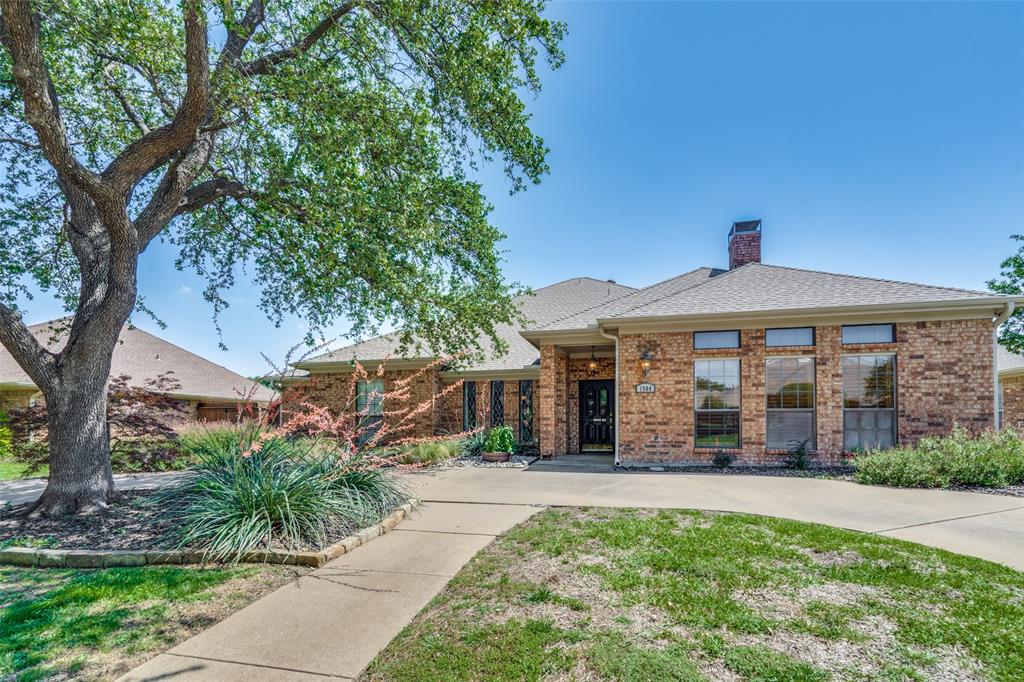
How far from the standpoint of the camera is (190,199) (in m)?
7.66

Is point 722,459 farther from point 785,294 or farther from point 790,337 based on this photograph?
point 785,294

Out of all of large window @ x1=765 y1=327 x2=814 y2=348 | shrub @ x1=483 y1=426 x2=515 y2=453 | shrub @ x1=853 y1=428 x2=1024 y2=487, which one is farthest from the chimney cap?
shrub @ x1=483 y1=426 x2=515 y2=453

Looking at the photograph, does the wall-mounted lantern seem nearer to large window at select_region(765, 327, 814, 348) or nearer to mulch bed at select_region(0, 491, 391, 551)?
large window at select_region(765, 327, 814, 348)

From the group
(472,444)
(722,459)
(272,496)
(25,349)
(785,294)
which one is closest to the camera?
(272,496)

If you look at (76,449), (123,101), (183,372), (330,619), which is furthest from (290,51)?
(183,372)

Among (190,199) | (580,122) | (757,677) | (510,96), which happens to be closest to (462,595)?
(757,677)

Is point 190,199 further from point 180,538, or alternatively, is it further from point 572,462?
point 572,462

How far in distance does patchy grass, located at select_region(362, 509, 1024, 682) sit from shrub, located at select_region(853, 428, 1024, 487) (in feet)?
13.4

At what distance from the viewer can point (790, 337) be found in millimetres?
10477

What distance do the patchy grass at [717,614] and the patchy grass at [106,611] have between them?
4.91ft

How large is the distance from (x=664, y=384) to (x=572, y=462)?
2.72 m

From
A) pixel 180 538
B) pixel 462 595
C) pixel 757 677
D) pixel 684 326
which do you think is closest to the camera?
pixel 757 677

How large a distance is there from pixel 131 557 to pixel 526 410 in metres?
10.1

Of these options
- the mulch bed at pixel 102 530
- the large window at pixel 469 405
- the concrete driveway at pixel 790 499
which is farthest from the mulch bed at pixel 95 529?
the large window at pixel 469 405
